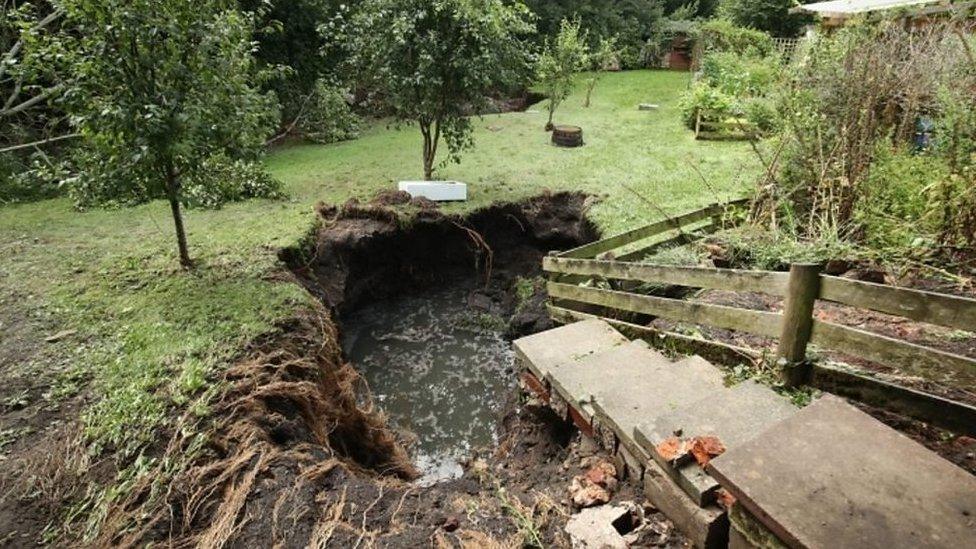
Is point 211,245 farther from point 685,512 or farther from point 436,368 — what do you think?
point 685,512

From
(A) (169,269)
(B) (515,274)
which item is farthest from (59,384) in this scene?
(B) (515,274)

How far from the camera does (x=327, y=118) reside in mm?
13836

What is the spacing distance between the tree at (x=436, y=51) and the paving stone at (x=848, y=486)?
693cm

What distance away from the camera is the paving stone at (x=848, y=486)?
1.84 meters

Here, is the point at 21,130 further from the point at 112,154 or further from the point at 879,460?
the point at 879,460

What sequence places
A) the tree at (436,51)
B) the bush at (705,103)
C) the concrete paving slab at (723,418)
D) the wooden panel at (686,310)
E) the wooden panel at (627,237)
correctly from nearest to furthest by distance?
the concrete paving slab at (723,418) → the wooden panel at (686,310) → the wooden panel at (627,237) → the tree at (436,51) → the bush at (705,103)

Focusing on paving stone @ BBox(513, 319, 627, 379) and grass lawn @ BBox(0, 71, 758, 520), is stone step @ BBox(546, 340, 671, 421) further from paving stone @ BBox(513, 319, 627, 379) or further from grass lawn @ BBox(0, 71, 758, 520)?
grass lawn @ BBox(0, 71, 758, 520)

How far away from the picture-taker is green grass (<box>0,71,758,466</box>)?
4.11 m

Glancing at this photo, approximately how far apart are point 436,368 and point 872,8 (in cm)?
1233

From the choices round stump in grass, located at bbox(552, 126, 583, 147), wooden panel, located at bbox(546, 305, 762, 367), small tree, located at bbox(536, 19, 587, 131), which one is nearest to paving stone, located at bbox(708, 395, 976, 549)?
wooden panel, located at bbox(546, 305, 762, 367)

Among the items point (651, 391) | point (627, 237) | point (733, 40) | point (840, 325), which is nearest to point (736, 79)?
point (733, 40)

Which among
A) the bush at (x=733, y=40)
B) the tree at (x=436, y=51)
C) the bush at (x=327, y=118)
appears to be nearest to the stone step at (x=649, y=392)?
the tree at (x=436, y=51)

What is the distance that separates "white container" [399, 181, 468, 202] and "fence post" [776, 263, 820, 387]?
20.2 feet

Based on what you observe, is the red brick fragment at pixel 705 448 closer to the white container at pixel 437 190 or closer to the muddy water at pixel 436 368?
the muddy water at pixel 436 368
